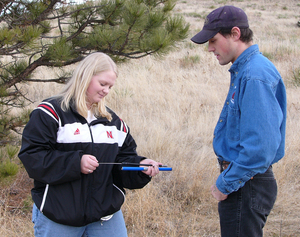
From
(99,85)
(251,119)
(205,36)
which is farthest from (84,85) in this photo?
(251,119)

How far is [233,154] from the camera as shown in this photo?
165 centimetres

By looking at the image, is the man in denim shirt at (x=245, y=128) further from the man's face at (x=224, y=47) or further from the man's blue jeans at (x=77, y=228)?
the man's blue jeans at (x=77, y=228)

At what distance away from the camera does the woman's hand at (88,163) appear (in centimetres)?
165

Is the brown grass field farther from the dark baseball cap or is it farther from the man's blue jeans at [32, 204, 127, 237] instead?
the dark baseball cap

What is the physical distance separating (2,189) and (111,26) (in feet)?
8.10

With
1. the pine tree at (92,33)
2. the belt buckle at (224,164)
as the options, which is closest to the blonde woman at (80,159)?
the belt buckle at (224,164)

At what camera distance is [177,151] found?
4.52 m

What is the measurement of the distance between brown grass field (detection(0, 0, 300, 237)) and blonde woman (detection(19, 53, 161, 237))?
1145 millimetres

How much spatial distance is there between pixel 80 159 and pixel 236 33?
111cm

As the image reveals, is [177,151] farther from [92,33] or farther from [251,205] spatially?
[251,205]

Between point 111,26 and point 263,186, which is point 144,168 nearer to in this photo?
point 263,186

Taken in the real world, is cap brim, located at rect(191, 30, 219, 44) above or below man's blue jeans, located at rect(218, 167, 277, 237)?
above

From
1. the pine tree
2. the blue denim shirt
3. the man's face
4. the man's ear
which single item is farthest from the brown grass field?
the man's ear

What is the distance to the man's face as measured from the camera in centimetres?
167
